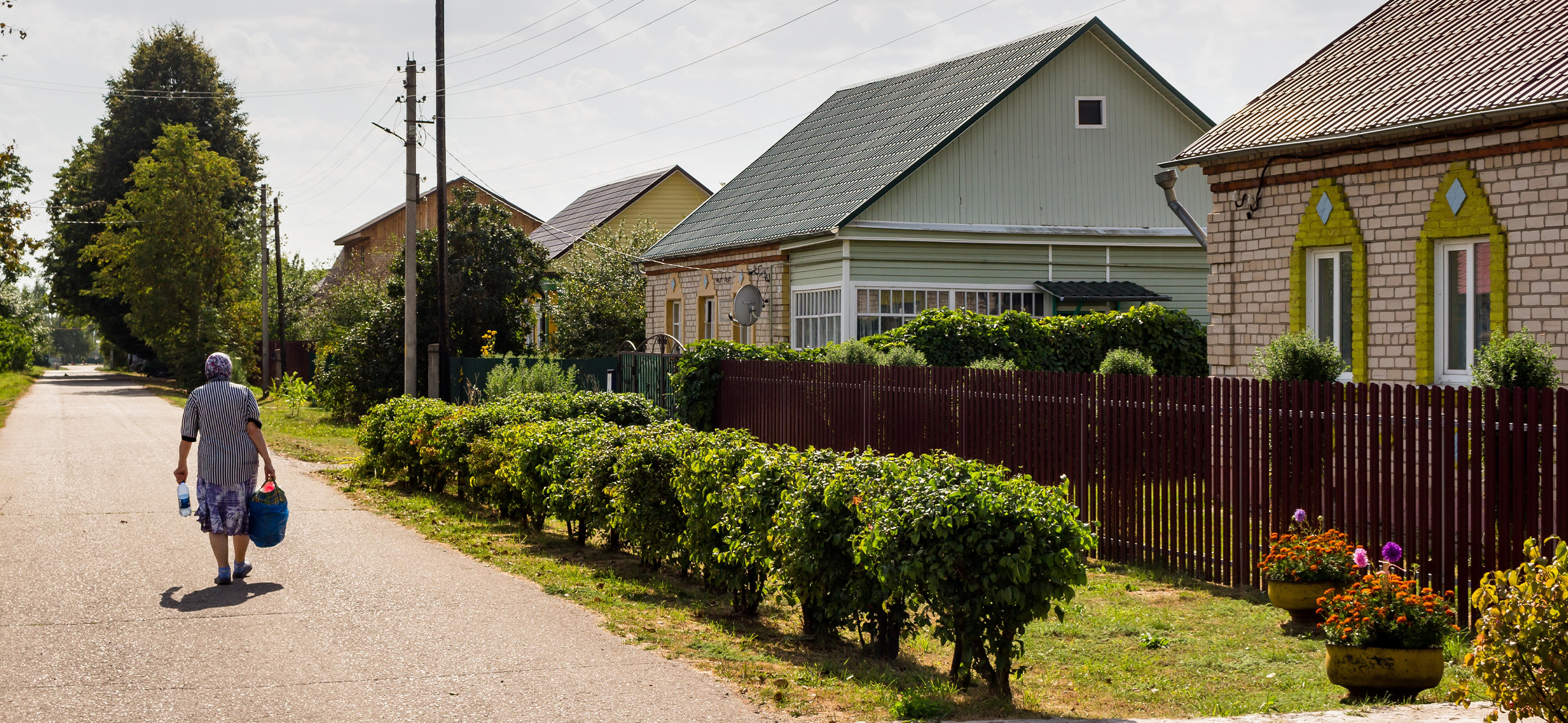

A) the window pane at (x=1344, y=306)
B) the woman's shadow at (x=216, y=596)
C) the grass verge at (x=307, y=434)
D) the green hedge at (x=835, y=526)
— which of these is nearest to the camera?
the green hedge at (x=835, y=526)

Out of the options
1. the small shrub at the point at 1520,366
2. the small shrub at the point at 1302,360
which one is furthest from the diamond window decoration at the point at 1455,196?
the small shrub at the point at 1520,366

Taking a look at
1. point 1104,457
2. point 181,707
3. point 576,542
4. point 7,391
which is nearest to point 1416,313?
point 1104,457

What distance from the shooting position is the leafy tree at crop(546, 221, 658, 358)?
33.5 metres

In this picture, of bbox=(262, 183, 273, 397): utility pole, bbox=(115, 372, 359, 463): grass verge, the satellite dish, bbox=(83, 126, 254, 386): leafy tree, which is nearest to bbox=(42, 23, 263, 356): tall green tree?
bbox=(83, 126, 254, 386): leafy tree

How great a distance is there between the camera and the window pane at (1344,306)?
13859 millimetres

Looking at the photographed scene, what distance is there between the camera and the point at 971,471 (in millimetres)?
6191

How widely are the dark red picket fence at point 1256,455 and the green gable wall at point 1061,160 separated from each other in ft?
33.7

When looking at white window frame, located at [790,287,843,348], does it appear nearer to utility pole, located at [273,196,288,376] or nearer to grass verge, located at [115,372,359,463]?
grass verge, located at [115,372,359,463]

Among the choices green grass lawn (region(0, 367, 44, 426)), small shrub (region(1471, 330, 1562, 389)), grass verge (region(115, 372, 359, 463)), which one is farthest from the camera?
green grass lawn (region(0, 367, 44, 426))

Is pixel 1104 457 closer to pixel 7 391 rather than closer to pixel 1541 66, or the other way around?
pixel 1541 66

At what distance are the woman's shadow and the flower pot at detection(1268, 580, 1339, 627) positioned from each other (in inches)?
257

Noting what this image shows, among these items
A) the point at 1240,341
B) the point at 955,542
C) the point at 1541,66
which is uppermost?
the point at 1541,66

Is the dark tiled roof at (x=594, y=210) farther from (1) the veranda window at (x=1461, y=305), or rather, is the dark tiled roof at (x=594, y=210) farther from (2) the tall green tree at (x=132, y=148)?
(1) the veranda window at (x=1461, y=305)

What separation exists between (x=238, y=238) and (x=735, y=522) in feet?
188
